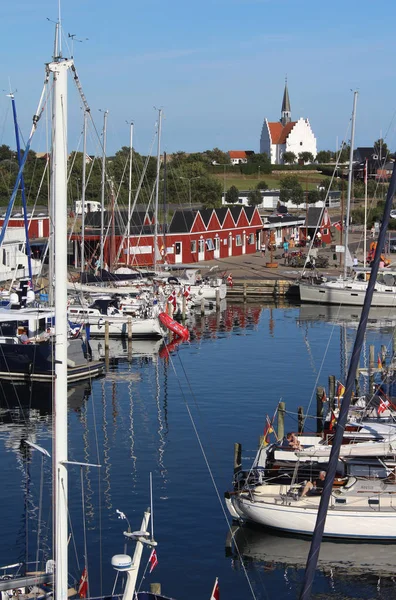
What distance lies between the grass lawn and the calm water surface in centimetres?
10383

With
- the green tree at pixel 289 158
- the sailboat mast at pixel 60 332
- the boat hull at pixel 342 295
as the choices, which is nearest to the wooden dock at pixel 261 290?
the boat hull at pixel 342 295

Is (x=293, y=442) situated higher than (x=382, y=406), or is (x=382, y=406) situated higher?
(x=382, y=406)

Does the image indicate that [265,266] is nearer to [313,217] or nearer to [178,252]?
[178,252]

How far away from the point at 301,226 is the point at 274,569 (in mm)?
81553

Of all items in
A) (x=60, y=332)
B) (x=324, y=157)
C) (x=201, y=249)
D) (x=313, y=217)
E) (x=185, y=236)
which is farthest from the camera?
(x=324, y=157)

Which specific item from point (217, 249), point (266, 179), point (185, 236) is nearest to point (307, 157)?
point (266, 179)

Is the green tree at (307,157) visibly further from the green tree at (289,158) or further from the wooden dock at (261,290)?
the wooden dock at (261,290)

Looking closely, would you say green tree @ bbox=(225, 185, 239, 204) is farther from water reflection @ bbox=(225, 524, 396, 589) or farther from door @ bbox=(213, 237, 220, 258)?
water reflection @ bbox=(225, 524, 396, 589)

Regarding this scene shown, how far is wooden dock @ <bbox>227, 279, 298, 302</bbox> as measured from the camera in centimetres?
7538

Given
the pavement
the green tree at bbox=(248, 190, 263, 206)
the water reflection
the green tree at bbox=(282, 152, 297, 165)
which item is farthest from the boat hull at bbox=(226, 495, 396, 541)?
the green tree at bbox=(282, 152, 297, 165)

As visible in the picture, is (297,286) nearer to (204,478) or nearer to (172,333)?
(172,333)

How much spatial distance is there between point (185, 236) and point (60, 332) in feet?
228

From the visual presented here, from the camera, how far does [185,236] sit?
85625mm

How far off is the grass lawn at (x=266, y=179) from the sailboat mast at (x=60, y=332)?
13999cm
